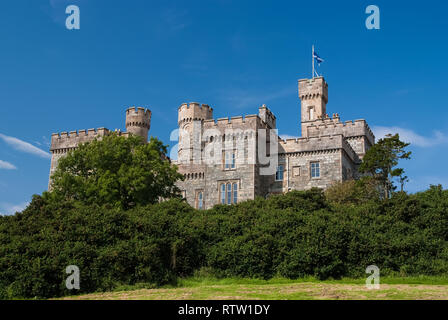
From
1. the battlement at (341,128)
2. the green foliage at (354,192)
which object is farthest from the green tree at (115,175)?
the battlement at (341,128)

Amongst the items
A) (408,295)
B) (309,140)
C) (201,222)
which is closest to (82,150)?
(201,222)

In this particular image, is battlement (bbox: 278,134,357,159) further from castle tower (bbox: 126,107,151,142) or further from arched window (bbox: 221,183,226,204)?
castle tower (bbox: 126,107,151,142)

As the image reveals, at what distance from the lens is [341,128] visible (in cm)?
4728

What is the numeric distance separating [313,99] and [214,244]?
33844 millimetres

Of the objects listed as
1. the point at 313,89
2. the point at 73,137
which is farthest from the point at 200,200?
the point at 313,89

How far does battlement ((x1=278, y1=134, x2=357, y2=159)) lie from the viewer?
40.5 meters

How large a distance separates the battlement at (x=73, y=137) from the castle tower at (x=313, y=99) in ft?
66.9

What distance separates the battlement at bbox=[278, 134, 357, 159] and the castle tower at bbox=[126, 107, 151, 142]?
15.1 metres

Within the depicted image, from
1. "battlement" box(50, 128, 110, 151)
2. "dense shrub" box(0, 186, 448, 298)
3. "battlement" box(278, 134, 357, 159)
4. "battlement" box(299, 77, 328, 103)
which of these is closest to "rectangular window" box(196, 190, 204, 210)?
"battlement" box(278, 134, 357, 159)

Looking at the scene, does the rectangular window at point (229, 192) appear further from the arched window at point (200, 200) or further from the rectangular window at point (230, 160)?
the arched window at point (200, 200)

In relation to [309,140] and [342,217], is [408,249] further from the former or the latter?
[309,140]

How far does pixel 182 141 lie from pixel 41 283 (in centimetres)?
Answer: 3344

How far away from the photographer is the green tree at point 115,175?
31859 mm

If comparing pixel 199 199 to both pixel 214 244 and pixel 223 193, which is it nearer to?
pixel 223 193
